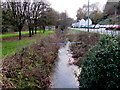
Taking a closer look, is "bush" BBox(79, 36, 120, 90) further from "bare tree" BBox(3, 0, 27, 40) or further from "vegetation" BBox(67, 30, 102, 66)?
"bare tree" BBox(3, 0, 27, 40)


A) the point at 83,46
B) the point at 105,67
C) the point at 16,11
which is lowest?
the point at 83,46

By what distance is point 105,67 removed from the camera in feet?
8.84

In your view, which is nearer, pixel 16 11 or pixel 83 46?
pixel 83 46

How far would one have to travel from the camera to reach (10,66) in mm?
3590

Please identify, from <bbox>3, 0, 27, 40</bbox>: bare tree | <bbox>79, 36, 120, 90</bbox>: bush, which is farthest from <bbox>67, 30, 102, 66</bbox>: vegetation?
<bbox>3, 0, 27, 40</bbox>: bare tree

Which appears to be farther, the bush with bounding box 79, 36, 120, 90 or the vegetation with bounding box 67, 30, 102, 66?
the vegetation with bounding box 67, 30, 102, 66

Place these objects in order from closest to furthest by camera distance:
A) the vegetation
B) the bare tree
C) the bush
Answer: the bush, the vegetation, the bare tree

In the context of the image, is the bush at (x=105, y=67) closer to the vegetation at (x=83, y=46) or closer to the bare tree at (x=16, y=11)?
the vegetation at (x=83, y=46)

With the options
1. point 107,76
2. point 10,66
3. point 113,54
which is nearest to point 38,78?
point 10,66

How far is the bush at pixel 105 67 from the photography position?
2672 millimetres

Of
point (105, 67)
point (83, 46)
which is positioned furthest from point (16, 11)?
point (105, 67)

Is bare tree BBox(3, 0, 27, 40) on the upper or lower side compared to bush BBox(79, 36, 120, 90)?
upper

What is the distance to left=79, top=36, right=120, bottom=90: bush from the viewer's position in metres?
2.67

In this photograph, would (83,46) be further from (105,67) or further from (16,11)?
(16,11)
